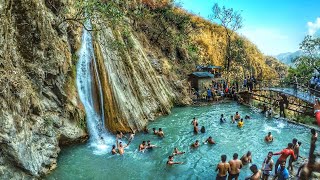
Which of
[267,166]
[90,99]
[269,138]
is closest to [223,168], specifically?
[267,166]

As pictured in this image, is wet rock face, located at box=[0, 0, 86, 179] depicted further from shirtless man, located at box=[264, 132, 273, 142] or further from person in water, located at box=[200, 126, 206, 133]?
shirtless man, located at box=[264, 132, 273, 142]

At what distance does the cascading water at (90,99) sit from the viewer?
21031 millimetres

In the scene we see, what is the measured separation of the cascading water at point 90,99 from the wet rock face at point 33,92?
791 mm

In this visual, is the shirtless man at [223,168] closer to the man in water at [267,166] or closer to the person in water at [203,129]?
the man in water at [267,166]

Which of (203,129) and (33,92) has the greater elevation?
(33,92)

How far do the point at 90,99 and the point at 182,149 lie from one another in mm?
7935

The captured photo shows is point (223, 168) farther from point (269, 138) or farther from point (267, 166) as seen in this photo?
point (269, 138)

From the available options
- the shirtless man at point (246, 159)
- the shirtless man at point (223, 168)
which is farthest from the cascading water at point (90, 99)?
the shirtless man at point (246, 159)

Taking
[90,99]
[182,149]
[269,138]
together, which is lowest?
[182,149]

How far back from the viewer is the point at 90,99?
Result: 2264cm

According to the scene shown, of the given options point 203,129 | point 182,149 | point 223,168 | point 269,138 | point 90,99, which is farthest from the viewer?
point 203,129

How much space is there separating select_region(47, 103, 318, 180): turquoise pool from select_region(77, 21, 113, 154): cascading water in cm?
141

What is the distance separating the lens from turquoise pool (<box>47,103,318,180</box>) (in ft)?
53.8

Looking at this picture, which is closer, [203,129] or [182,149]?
[182,149]
